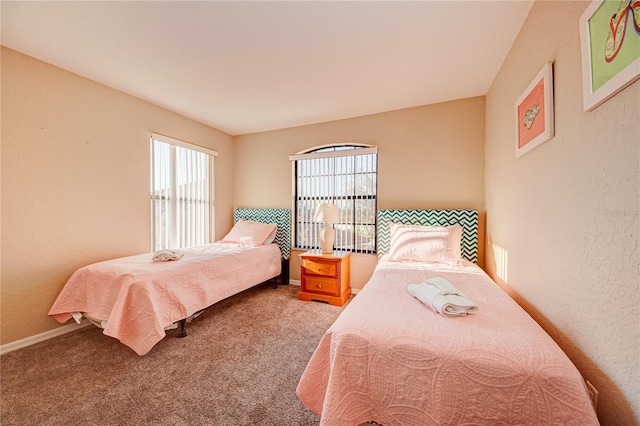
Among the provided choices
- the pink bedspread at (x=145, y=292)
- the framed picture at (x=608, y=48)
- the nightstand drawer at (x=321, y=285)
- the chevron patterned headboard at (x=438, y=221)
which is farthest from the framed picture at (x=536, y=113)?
the pink bedspread at (x=145, y=292)

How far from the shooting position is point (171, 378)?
158 cm

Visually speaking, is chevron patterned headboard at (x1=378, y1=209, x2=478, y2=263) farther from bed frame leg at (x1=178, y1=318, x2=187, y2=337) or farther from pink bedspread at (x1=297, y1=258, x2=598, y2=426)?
bed frame leg at (x1=178, y1=318, x2=187, y2=337)

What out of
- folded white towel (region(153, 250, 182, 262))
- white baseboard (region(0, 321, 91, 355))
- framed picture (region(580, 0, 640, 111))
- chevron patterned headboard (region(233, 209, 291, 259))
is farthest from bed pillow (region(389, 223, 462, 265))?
white baseboard (region(0, 321, 91, 355))

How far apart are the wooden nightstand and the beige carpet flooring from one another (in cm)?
53

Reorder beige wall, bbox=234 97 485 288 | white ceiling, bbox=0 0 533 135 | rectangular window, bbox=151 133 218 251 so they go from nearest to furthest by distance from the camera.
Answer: white ceiling, bbox=0 0 533 135
beige wall, bbox=234 97 485 288
rectangular window, bbox=151 133 218 251

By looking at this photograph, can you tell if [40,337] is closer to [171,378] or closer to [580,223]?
[171,378]

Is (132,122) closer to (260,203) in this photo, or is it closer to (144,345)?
(260,203)

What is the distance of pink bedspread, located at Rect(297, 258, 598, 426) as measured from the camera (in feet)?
2.57

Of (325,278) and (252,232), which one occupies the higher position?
(252,232)

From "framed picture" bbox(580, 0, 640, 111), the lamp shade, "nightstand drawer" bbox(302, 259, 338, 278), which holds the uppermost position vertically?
"framed picture" bbox(580, 0, 640, 111)

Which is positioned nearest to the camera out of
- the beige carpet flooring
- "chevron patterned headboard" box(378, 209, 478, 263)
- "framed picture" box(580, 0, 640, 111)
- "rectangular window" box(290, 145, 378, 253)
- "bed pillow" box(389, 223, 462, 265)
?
"framed picture" box(580, 0, 640, 111)

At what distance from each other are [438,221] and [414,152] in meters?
0.94

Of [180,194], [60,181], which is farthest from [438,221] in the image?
[60,181]

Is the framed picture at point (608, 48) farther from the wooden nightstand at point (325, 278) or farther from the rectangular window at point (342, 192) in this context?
the wooden nightstand at point (325, 278)
